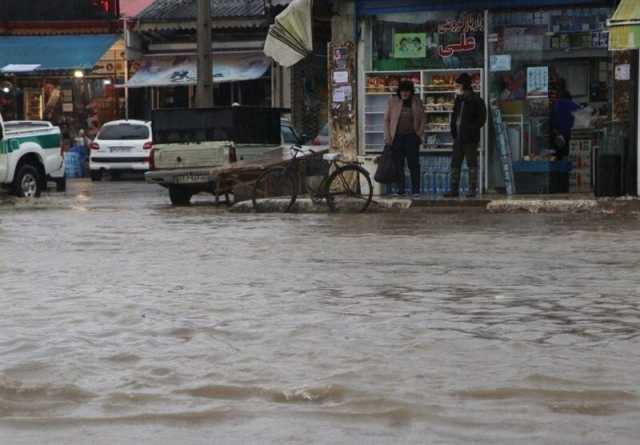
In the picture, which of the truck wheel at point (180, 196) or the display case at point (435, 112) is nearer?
the display case at point (435, 112)

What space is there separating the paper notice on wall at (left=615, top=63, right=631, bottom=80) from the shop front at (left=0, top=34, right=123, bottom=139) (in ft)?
75.5

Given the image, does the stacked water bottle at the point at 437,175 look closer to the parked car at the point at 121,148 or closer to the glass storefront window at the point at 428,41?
the glass storefront window at the point at 428,41

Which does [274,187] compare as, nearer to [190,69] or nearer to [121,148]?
[121,148]

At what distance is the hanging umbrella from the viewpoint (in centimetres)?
2417

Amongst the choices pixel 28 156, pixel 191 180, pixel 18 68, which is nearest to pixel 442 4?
pixel 191 180

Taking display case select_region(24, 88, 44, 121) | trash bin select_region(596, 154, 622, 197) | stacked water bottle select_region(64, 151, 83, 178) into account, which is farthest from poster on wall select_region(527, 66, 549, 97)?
display case select_region(24, 88, 44, 121)

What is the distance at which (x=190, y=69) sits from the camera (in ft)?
133

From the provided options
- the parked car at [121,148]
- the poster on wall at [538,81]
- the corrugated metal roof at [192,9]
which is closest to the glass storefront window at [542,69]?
the poster on wall at [538,81]

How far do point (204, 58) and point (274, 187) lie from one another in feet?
30.0

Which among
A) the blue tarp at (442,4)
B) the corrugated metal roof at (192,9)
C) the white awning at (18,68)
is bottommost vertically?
the white awning at (18,68)

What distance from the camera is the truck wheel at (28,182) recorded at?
1062 inches

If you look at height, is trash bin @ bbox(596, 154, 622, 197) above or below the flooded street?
above

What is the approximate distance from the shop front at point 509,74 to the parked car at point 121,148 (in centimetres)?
1370

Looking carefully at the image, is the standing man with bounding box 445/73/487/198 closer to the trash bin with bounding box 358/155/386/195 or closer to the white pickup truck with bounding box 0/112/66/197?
the trash bin with bounding box 358/155/386/195
